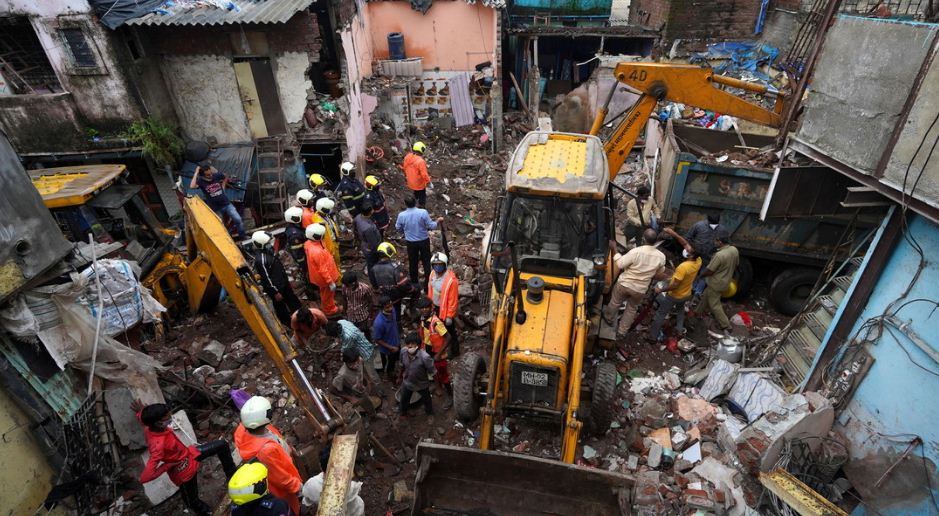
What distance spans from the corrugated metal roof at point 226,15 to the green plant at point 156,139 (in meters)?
1.78

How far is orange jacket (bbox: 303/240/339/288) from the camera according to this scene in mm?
6094

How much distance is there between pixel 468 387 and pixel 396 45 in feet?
37.1

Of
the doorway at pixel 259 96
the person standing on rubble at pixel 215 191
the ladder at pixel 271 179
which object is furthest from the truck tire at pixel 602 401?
the doorway at pixel 259 96

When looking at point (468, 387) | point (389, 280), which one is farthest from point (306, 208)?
point (468, 387)

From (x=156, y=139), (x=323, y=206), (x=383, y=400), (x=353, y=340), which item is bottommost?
(x=383, y=400)

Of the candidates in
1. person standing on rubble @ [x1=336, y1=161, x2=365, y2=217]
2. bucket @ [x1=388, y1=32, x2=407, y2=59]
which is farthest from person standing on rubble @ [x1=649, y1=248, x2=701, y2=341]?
bucket @ [x1=388, y1=32, x2=407, y2=59]

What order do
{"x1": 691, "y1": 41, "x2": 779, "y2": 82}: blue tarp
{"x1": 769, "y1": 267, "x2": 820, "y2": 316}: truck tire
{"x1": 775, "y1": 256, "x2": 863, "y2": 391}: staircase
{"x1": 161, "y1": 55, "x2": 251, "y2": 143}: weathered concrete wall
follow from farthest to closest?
{"x1": 691, "y1": 41, "x2": 779, "y2": 82}: blue tarp
{"x1": 161, "y1": 55, "x2": 251, "y2": 143}: weathered concrete wall
{"x1": 769, "y1": 267, "x2": 820, "y2": 316}: truck tire
{"x1": 775, "y1": 256, "x2": 863, "y2": 391}: staircase

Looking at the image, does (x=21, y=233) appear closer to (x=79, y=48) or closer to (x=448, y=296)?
(x=448, y=296)

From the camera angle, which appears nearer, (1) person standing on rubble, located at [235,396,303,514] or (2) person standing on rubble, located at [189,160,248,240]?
(1) person standing on rubble, located at [235,396,303,514]

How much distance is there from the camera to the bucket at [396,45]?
13.1m

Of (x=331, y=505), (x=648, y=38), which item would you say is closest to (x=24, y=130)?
(x=331, y=505)

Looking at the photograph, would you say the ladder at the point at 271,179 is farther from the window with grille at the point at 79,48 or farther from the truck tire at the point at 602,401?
the truck tire at the point at 602,401

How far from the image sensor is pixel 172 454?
3.74 metres

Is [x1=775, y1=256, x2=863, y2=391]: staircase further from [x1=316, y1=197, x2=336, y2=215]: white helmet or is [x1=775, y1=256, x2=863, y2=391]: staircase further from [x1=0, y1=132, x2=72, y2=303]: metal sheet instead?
[x1=0, y1=132, x2=72, y2=303]: metal sheet
